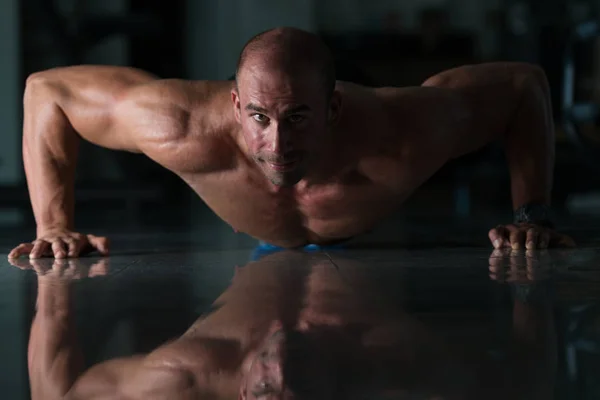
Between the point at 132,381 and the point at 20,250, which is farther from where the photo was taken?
the point at 20,250

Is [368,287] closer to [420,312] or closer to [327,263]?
[420,312]

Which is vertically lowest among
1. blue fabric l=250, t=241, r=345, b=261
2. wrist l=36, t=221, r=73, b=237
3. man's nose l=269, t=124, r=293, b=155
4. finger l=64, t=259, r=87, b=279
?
blue fabric l=250, t=241, r=345, b=261

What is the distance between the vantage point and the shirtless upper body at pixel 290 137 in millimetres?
1609

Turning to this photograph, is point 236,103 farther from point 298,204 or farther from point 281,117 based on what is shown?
point 298,204

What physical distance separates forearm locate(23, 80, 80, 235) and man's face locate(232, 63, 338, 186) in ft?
1.52

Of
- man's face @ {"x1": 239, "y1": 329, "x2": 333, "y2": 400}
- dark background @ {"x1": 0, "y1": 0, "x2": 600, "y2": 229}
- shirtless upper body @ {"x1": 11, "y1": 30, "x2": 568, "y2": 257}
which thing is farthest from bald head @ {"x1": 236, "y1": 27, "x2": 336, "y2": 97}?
dark background @ {"x1": 0, "y1": 0, "x2": 600, "y2": 229}

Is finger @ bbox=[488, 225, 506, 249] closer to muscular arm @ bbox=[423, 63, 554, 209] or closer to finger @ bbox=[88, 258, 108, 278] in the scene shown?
muscular arm @ bbox=[423, 63, 554, 209]

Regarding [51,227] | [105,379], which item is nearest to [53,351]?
[105,379]

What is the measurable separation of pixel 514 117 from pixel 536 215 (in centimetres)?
24

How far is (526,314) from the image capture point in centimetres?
104

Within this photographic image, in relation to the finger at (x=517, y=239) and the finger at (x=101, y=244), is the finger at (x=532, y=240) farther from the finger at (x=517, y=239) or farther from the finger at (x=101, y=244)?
the finger at (x=101, y=244)

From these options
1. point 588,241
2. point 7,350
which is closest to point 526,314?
point 7,350

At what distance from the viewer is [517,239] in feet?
6.11

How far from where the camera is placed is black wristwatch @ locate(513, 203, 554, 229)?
6.42 ft
